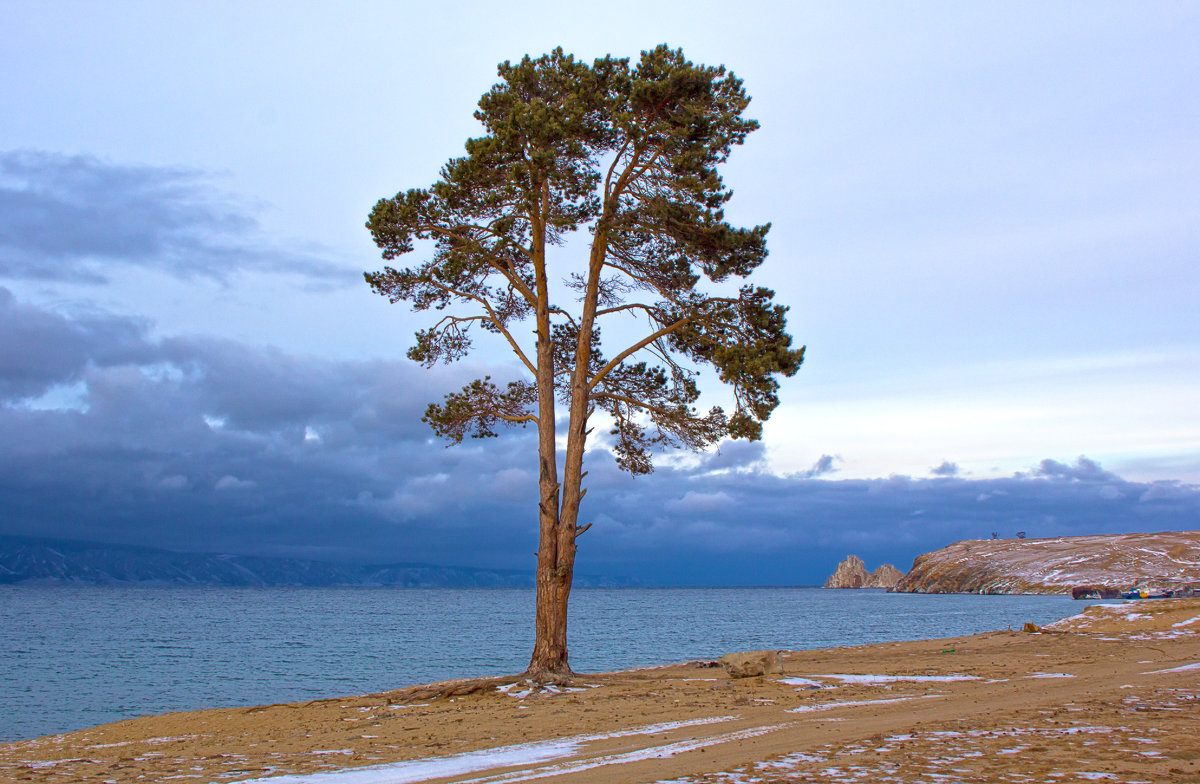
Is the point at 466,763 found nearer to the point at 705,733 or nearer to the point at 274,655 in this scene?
the point at 705,733

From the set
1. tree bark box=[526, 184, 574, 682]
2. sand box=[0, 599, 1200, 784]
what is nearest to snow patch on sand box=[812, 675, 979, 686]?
sand box=[0, 599, 1200, 784]

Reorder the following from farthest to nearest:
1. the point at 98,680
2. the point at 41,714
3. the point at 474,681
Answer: the point at 98,680 < the point at 41,714 < the point at 474,681

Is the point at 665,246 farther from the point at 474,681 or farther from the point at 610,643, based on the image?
the point at 610,643

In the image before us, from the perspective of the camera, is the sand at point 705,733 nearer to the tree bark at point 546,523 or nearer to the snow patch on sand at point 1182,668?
the snow patch on sand at point 1182,668

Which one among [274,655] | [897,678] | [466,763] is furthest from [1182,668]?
[274,655]

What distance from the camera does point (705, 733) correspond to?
11812mm

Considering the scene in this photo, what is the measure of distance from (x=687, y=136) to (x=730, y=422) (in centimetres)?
655

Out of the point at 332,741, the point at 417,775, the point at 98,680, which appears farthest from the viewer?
the point at 98,680

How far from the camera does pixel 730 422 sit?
1947 cm

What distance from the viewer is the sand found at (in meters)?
8.99

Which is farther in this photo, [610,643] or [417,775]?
[610,643]

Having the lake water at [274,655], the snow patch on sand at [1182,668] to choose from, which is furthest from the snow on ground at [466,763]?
the lake water at [274,655]

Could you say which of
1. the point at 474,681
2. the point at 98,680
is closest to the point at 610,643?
the point at 98,680

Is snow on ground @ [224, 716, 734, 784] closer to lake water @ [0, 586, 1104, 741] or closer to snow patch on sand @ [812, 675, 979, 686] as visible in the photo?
snow patch on sand @ [812, 675, 979, 686]
